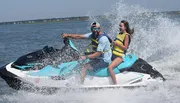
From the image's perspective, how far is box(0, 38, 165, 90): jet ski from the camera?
658 centimetres

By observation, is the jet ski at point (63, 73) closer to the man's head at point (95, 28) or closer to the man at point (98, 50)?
the man at point (98, 50)

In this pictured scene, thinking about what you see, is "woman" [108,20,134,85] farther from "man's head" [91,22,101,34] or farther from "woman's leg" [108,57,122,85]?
"man's head" [91,22,101,34]

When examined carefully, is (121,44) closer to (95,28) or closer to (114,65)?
(114,65)

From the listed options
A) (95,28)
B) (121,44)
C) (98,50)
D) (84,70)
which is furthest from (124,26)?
(84,70)

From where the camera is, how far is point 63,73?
261 inches

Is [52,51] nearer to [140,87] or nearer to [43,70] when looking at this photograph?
[43,70]

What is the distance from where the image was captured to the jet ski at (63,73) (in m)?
6.58

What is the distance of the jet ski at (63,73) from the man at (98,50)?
4.7 inches

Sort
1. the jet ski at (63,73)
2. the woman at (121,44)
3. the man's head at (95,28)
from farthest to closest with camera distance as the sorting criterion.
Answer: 1. the woman at (121,44)
2. the jet ski at (63,73)
3. the man's head at (95,28)

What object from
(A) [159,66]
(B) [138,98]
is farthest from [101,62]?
(A) [159,66]

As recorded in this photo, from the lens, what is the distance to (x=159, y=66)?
9.62 metres

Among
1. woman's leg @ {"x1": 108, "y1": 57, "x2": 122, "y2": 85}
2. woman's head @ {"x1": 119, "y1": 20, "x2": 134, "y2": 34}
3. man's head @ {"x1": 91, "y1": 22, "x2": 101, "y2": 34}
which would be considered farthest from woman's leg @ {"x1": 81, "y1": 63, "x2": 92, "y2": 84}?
woman's head @ {"x1": 119, "y1": 20, "x2": 134, "y2": 34}

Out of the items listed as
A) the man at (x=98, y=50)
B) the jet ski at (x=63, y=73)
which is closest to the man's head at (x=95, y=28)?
the man at (x=98, y=50)

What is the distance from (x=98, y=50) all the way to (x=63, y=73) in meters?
0.91
